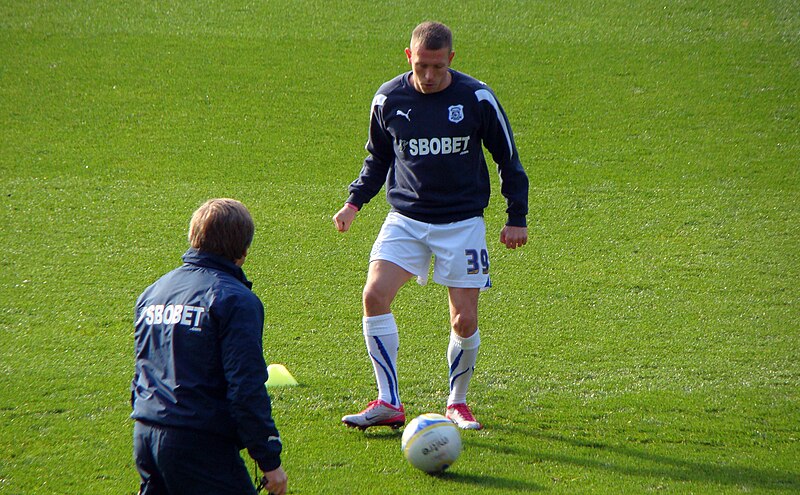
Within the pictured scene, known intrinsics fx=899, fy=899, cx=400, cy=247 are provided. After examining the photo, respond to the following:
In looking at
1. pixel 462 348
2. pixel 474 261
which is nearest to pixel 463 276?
pixel 474 261

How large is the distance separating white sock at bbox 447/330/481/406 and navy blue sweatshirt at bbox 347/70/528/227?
2.21 ft

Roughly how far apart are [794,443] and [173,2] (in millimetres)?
11244

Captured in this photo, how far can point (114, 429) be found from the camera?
4926 millimetres

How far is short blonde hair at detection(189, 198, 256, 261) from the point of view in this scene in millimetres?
3221

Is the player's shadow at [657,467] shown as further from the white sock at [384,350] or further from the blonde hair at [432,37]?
the blonde hair at [432,37]

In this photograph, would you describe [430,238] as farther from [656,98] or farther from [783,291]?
[656,98]

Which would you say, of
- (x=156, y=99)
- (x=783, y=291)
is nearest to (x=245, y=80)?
(x=156, y=99)

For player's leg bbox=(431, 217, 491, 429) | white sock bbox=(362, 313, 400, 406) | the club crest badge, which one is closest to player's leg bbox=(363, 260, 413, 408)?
white sock bbox=(362, 313, 400, 406)

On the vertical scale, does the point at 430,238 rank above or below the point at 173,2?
below

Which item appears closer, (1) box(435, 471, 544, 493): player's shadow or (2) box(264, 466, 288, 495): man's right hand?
(2) box(264, 466, 288, 495): man's right hand

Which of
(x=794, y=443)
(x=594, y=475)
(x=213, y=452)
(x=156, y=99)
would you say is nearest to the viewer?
(x=213, y=452)

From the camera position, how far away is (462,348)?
498cm

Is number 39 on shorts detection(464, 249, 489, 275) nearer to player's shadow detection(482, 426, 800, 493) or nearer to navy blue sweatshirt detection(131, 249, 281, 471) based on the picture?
player's shadow detection(482, 426, 800, 493)

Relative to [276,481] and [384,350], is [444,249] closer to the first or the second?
[384,350]
